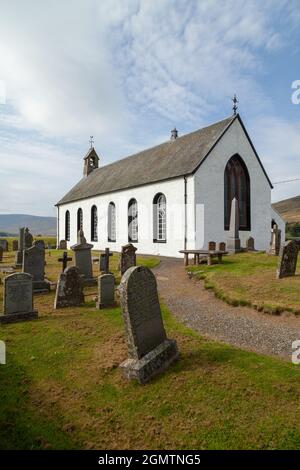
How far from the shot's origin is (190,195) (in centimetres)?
2261

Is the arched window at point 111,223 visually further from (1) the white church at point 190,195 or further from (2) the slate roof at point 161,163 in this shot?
(2) the slate roof at point 161,163

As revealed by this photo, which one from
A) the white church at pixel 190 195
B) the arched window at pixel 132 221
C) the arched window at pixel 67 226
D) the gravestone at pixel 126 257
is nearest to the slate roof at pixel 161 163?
the white church at pixel 190 195

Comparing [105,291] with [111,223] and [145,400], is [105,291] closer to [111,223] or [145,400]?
[145,400]

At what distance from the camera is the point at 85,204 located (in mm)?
37156

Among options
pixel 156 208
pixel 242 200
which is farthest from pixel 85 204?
pixel 242 200

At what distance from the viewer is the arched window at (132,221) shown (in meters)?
28.8

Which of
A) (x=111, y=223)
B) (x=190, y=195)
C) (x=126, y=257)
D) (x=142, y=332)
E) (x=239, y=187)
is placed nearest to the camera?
(x=142, y=332)

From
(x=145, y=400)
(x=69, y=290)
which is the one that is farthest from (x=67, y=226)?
(x=145, y=400)

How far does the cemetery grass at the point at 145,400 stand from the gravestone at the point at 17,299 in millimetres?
1937

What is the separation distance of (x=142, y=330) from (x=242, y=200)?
22.3 meters

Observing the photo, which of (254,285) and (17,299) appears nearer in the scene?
(17,299)

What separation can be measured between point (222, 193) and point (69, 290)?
54.9 feet
